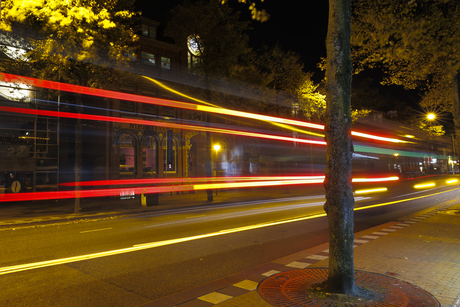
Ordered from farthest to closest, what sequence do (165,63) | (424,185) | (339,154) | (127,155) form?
(165,63), (424,185), (127,155), (339,154)

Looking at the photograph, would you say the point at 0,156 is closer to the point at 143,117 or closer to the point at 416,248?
the point at 143,117

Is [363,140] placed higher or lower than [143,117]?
lower

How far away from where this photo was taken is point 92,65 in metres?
15.8

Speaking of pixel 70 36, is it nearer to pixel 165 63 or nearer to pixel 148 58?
pixel 148 58

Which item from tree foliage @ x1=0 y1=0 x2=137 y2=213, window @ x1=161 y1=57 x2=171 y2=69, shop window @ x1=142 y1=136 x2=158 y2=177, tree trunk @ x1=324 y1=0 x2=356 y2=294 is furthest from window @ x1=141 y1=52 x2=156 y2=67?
tree trunk @ x1=324 y1=0 x2=356 y2=294

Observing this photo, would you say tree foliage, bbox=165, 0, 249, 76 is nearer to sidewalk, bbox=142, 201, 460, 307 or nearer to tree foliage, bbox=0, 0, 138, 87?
tree foliage, bbox=0, 0, 138, 87

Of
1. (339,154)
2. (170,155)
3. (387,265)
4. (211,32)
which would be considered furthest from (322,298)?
(170,155)

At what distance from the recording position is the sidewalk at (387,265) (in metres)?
4.51

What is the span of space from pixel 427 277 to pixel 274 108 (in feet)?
70.9

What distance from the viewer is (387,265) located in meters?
6.00

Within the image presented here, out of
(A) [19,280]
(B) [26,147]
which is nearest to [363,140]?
(A) [19,280]

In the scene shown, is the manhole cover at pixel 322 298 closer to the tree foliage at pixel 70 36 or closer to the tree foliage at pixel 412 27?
the tree foliage at pixel 412 27

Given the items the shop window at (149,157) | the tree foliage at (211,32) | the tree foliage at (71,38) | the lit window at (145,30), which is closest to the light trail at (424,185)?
the tree foliage at (211,32)

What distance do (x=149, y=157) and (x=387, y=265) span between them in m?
26.6
